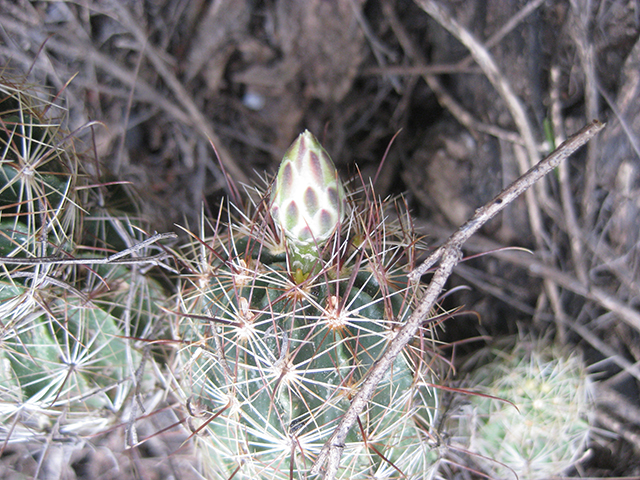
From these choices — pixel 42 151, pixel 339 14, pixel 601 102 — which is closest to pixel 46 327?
pixel 42 151

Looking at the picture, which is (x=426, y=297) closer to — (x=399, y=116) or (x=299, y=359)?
(x=299, y=359)

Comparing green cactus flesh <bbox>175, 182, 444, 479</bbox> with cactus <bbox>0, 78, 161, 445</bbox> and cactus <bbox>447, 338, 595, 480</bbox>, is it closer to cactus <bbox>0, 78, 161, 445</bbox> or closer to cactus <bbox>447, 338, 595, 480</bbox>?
cactus <bbox>0, 78, 161, 445</bbox>

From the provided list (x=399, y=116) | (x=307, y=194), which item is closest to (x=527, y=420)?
(x=307, y=194)

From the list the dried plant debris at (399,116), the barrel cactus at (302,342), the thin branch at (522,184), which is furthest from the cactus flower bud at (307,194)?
the dried plant debris at (399,116)

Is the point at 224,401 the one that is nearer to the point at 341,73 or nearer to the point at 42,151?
the point at 42,151

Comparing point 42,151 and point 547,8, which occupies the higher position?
point 547,8

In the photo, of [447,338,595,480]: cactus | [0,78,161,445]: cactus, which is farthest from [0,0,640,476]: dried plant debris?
[447,338,595,480]: cactus

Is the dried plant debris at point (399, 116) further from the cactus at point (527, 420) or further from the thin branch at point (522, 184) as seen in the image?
the thin branch at point (522, 184)

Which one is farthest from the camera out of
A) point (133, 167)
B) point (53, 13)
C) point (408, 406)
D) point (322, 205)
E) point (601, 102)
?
point (133, 167)
